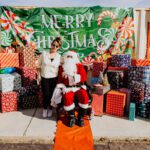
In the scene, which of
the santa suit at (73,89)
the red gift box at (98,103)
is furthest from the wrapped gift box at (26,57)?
the red gift box at (98,103)

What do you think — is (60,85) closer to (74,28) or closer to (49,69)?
(49,69)

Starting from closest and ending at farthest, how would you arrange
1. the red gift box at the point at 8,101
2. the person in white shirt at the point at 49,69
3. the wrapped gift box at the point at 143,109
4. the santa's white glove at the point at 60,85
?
the santa's white glove at the point at 60,85
the person in white shirt at the point at 49,69
the wrapped gift box at the point at 143,109
the red gift box at the point at 8,101

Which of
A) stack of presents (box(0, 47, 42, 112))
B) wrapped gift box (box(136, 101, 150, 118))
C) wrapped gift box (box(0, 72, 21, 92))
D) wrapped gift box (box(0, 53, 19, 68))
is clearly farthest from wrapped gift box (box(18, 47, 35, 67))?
wrapped gift box (box(136, 101, 150, 118))

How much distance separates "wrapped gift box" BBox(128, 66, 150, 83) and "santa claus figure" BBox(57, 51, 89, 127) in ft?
4.59

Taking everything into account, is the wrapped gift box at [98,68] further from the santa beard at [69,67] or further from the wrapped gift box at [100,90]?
the santa beard at [69,67]

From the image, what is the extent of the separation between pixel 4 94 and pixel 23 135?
1.60 m

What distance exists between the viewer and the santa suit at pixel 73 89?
4691 millimetres

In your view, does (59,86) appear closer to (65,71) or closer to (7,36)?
(65,71)

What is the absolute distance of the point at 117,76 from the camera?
5.91 meters

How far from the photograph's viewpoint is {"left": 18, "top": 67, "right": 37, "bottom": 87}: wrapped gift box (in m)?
6.07

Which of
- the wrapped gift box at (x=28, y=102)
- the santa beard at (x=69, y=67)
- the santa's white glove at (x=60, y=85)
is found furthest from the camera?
the wrapped gift box at (x=28, y=102)

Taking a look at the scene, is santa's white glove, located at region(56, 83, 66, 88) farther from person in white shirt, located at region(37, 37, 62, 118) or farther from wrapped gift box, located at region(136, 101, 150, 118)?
wrapped gift box, located at region(136, 101, 150, 118)

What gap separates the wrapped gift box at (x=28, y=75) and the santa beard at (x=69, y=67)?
5.16 feet

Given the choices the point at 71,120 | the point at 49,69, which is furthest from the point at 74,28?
the point at 71,120
